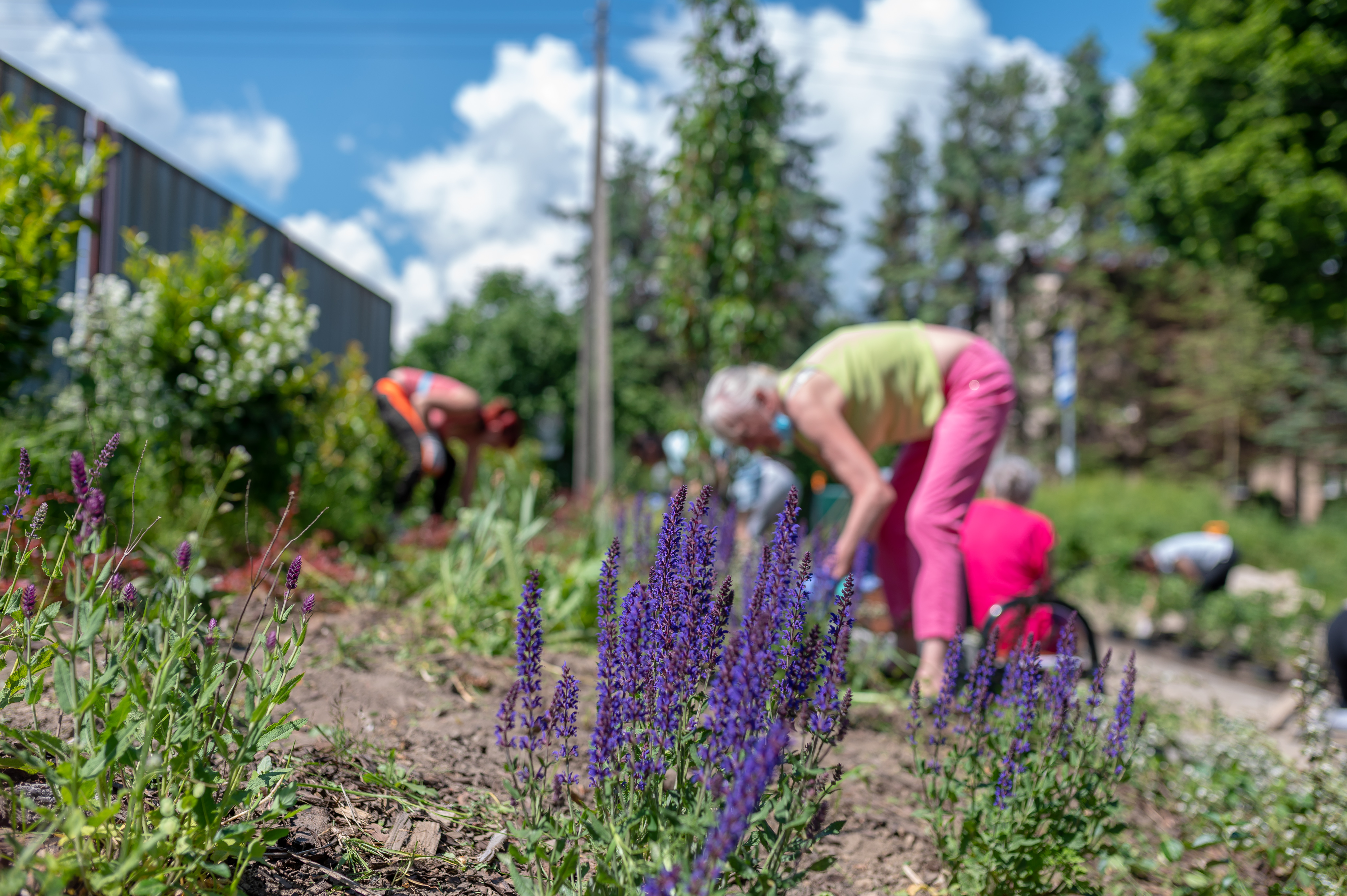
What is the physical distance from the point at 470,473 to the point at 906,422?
3862 millimetres

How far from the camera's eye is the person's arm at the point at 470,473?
6.05m

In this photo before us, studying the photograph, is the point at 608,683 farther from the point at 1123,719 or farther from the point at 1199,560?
the point at 1199,560

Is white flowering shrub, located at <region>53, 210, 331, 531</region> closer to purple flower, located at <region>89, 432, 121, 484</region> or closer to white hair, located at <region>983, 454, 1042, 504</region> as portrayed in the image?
purple flower, located at <region>89, 432, 121, 484</region>

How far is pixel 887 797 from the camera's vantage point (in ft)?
7.22

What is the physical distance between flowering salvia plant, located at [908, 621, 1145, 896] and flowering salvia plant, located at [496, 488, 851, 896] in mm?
391

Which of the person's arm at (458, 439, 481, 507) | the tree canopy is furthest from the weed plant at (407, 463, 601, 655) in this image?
the tree canopy

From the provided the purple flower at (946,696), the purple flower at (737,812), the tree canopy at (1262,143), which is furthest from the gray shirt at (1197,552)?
the purple flower at (737,812)

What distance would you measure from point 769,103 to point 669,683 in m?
4.88

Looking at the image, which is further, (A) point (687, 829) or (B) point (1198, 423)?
(B) point (1198, 423)

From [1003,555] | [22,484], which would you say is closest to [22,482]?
[22,484]

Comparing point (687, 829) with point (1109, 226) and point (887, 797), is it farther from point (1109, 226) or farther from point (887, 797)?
point (1109, 226)

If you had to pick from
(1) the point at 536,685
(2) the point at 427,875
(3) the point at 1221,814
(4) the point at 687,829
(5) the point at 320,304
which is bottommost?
(3) the point at 1221,814

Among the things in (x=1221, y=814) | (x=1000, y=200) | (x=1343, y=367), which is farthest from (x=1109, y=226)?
(x=1221, y=814)

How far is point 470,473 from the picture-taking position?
20.0ft
